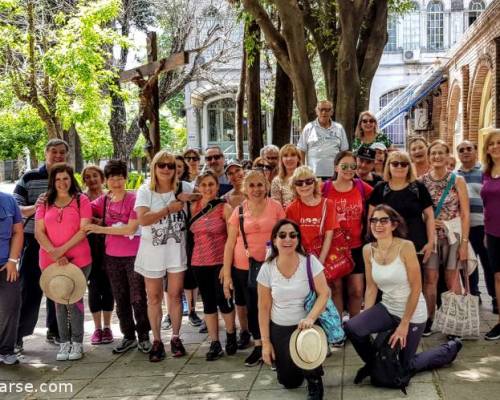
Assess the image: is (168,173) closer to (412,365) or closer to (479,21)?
(412,365)

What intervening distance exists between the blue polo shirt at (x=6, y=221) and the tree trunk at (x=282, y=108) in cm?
732

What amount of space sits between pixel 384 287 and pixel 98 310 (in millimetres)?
3139

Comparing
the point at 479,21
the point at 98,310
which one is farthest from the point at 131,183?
the point at 479,21

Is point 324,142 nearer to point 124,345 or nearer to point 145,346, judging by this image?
point 145,346

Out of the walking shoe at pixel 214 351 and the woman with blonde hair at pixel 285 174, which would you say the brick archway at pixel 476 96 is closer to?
the woman with blonde hair at pixel 285 174

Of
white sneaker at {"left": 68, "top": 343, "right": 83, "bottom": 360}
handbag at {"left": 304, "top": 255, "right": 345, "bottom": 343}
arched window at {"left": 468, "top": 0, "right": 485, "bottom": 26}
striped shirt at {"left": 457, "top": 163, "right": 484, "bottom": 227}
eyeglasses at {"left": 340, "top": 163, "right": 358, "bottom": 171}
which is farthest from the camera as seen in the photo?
arched window at {"left": 468, "top": 0, "right": 485, "bottom": 26}

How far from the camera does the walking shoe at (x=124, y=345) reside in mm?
6090

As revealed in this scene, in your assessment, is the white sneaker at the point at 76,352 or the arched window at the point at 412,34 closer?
the white sneaker at the point at 76,352

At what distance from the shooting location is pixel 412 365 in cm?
473

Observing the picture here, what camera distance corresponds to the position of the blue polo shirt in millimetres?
5695

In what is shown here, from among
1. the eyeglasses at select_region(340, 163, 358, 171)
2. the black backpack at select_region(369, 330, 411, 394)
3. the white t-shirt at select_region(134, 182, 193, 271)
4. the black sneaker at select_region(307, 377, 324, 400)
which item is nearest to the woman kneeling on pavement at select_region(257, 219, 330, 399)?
the black sneaker at select_region(307, 377, 324, 400)

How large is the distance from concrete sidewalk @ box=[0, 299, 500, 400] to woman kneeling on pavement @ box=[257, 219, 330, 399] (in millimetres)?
258

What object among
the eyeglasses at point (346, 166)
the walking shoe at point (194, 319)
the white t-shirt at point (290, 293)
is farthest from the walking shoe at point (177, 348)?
the eyeglasses at point (346, 166)

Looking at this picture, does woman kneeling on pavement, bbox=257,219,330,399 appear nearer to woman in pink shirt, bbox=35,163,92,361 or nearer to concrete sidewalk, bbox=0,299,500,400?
concrete sidewalk, bbox=0,299,500,400
